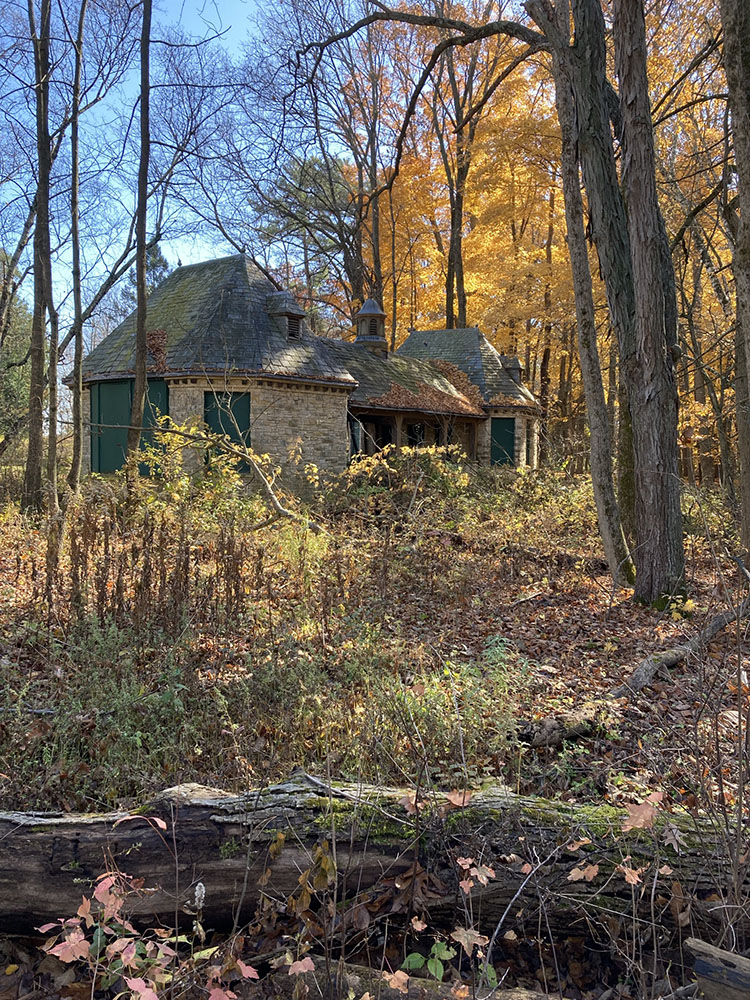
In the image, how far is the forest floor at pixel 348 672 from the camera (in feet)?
13.3

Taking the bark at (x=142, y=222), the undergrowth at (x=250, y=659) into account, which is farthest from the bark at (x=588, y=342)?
the bark at (x=142, y=222)

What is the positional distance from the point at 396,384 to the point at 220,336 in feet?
21.4

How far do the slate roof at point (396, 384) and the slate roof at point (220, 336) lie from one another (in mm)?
1300

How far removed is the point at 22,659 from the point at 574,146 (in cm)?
842

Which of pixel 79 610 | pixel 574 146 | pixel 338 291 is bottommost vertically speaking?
pixel 79 610

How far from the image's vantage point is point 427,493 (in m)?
15.5

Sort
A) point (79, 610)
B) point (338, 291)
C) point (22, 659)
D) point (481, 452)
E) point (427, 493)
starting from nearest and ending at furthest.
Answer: point (22, 659) < point (79, 610) < point (427, 493) < point (481, 452) < point (338, 291)

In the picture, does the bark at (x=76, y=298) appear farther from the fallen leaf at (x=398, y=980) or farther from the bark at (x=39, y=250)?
the fallen leaf at (x=398, y=980)

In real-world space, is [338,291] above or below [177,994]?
above

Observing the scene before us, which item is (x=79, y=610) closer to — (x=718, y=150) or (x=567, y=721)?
(x=567, y=721)

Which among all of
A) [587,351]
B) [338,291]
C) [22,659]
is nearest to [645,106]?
[587,351]

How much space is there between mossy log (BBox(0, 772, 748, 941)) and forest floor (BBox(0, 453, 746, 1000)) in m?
0.24

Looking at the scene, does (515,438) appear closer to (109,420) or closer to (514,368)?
(514,368)

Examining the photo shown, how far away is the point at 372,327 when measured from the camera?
2444 centimetres
